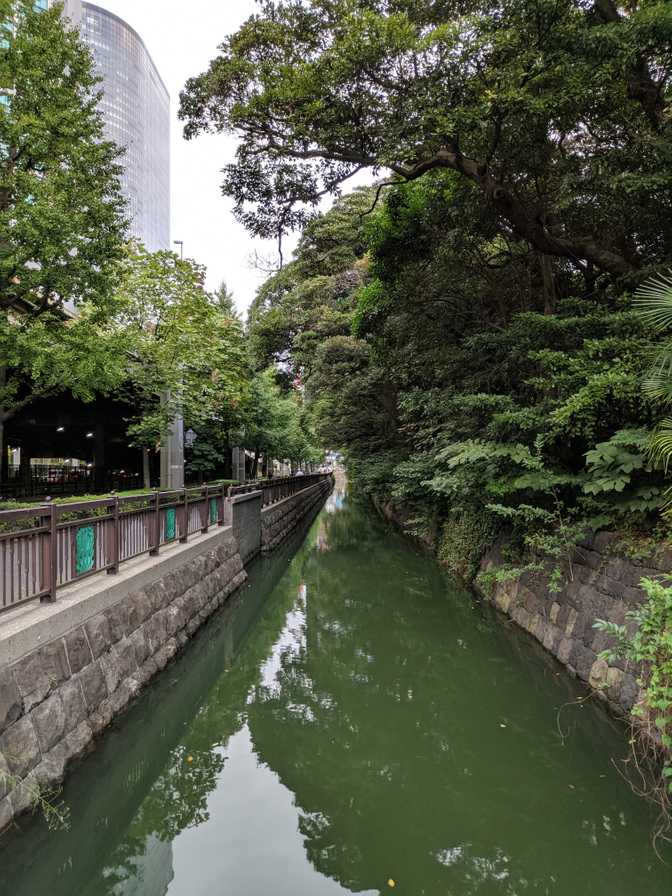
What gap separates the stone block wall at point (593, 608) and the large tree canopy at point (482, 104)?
4.43m

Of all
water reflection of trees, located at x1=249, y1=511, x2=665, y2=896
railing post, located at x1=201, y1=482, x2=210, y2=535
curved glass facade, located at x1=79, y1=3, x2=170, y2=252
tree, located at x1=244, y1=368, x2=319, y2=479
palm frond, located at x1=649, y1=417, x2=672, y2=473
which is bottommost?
water reflection of trees, located at x1=249, y1=511, x2=665, y2=896

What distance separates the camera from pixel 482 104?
6621 millimetres

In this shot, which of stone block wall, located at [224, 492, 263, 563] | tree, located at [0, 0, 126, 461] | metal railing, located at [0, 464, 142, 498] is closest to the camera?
tree, located at [0, 0, 126, 461]

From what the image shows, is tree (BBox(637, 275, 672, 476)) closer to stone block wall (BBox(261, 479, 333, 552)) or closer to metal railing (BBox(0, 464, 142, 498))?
stone block wall (BBox(261, 479, 333, 552))

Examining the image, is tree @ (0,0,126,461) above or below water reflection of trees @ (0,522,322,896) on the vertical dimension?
above

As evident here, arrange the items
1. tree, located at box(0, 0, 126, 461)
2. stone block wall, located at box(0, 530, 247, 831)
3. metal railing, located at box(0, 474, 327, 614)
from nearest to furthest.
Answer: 1. stone block wall, located at box(0, 530, 247, 831)
2. metal railing, located at box(0, 474, 327, 614)
3. tree, located at box(0, 0, 126, 461)

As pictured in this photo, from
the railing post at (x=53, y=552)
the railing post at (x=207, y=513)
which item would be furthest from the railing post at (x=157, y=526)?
the railing post at (x=53, y=552)

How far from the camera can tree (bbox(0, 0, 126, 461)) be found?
8.55 metres

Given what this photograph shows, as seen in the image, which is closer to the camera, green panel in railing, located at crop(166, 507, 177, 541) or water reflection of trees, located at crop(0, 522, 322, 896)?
water reflection of trees, located at crop(0, 522, 322, 896)

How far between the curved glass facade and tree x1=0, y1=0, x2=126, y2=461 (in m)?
101

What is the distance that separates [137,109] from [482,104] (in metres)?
138

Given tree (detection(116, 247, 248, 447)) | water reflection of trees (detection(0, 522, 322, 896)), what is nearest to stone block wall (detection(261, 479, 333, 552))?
tree (detection(116, 247, 248, 447))

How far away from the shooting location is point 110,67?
4318 inches

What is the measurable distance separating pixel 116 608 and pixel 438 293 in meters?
8.80
